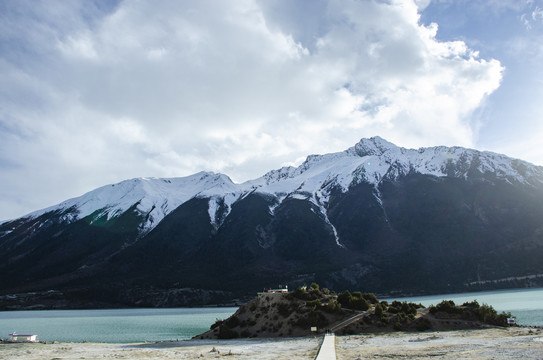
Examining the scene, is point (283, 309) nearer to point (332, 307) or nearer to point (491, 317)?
point (332, 307)

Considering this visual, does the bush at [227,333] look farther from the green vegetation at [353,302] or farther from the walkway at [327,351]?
the walkway at [327,351]

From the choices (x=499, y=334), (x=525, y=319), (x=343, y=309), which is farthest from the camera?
(x=525, y=319)

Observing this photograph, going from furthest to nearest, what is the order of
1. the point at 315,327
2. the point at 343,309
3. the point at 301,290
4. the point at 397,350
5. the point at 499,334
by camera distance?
the point at 301,290, the point at 343,309, the point at 315,327, the point at 499,334, the point at 397,350

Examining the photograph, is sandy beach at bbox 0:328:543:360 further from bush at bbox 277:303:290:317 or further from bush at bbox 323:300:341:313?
bush at bbox 277:303:290:317

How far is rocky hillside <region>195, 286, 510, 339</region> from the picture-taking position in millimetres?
81812

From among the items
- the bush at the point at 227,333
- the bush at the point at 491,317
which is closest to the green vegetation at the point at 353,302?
the bush at the point at 491,317

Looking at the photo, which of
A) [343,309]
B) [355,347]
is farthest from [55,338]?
[355,347]

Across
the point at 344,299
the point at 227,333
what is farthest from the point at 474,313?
the point at 227,333

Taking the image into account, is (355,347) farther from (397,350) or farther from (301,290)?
(301,290)

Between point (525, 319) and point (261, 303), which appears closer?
point (261, 303)


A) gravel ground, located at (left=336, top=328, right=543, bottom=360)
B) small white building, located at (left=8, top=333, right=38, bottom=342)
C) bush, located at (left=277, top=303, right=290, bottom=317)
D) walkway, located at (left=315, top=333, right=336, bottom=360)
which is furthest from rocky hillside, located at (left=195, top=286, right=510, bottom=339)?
small white building, located at (left=8, top=333, right=38, bottom=342)

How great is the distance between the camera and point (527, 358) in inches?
1644

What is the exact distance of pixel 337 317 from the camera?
86562 millimetres

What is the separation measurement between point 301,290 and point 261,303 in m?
8.90
